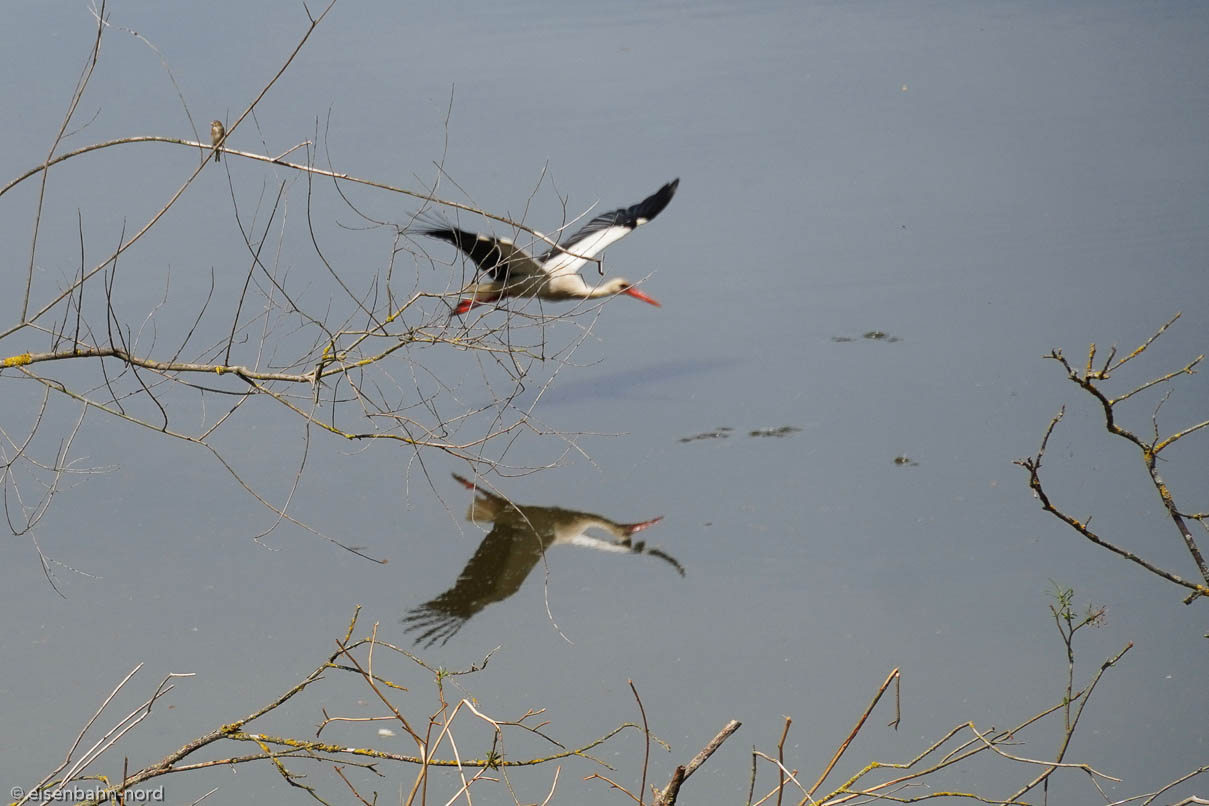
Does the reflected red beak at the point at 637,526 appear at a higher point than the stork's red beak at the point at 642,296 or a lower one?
lower

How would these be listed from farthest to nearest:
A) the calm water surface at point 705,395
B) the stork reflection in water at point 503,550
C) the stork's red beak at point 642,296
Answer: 1. the stork's red beak at point 642,296
2. the stork reflection in water at point 503,550
3. the calm water surface at point 705,395

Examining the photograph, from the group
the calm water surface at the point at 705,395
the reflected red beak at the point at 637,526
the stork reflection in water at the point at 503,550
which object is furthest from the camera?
the reflected red beak at the point at 637,526

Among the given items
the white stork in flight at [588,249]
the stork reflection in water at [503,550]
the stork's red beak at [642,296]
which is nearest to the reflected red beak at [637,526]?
the stork reflection in water at [503,550]

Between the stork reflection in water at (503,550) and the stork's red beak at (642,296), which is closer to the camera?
the stork reflection in water at (503,550)

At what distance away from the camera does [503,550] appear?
370 cm

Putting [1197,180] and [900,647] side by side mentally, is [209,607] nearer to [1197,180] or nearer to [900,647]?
[900,647]

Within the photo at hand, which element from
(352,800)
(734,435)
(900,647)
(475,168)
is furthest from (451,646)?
(475,168)

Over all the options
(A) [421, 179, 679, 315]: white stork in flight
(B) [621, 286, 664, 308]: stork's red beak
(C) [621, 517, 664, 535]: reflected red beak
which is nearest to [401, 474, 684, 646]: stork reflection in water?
(C) [621, 517, 664, 535]: reflected red beak

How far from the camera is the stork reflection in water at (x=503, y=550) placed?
337 cm

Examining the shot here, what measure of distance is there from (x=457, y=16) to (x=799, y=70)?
7.06ft

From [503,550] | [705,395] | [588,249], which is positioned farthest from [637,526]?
[588,249]

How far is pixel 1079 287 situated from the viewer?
5324mm

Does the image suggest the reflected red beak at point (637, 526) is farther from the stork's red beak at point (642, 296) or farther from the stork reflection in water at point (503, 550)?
the stork's red beak at point (642, 296)

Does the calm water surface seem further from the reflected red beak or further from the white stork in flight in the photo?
the white stork in flight
